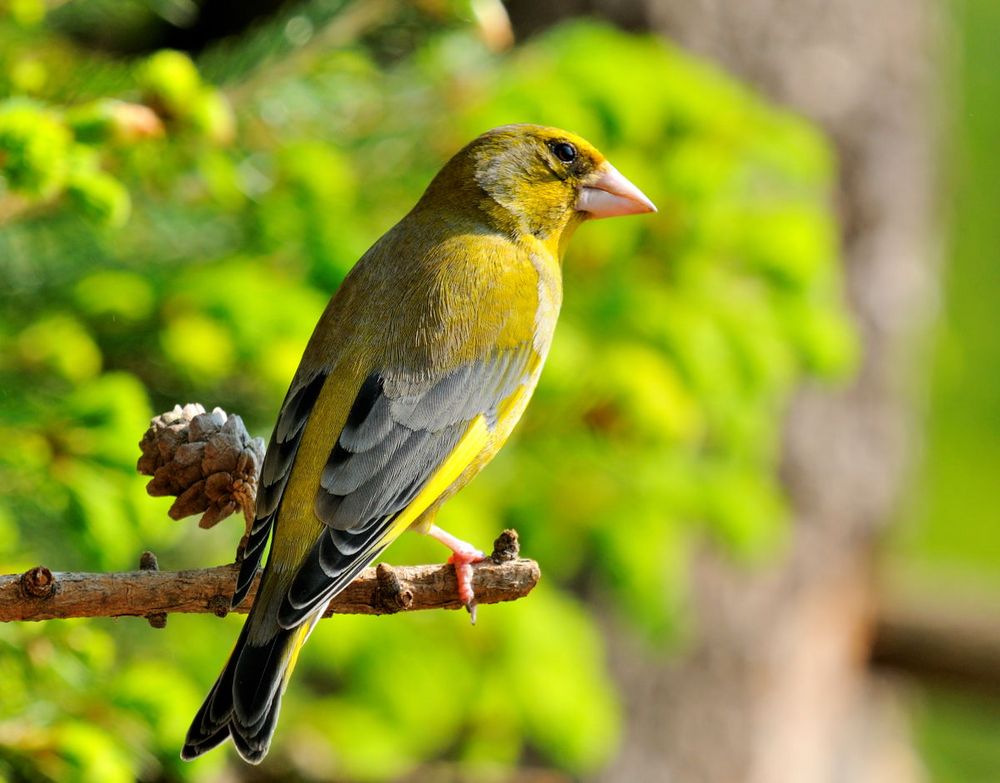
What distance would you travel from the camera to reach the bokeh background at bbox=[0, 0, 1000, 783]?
250 centimetres

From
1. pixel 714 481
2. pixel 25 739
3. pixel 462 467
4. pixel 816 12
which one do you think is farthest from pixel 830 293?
pixel 25 739

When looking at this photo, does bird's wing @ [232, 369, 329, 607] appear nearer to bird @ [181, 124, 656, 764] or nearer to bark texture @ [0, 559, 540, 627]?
bird @ [181, 124, 656, 764]

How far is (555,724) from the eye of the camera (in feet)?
12.3

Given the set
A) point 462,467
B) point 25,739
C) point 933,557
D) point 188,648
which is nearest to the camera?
point 462,467

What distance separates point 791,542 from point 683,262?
111 inches

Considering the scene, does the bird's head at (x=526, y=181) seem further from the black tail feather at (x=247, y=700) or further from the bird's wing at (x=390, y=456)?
the black tail feather at (x=247, y=700)

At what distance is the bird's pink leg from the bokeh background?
0.64 meters

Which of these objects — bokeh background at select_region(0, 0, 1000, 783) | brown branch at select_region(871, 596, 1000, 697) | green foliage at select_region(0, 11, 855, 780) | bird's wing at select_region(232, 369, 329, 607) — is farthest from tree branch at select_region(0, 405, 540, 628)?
brown branch at select_region(871, 596, 1000, 697)

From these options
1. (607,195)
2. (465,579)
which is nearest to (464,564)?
(465,579)

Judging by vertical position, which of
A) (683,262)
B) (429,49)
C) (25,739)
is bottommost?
(25,739)

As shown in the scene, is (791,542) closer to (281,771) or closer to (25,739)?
(281,771)

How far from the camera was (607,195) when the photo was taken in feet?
8.29

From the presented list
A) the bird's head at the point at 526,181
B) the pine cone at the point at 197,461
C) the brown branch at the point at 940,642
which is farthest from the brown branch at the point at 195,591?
the brown branch at the point at 940,642

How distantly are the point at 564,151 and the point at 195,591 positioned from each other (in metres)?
1.20
